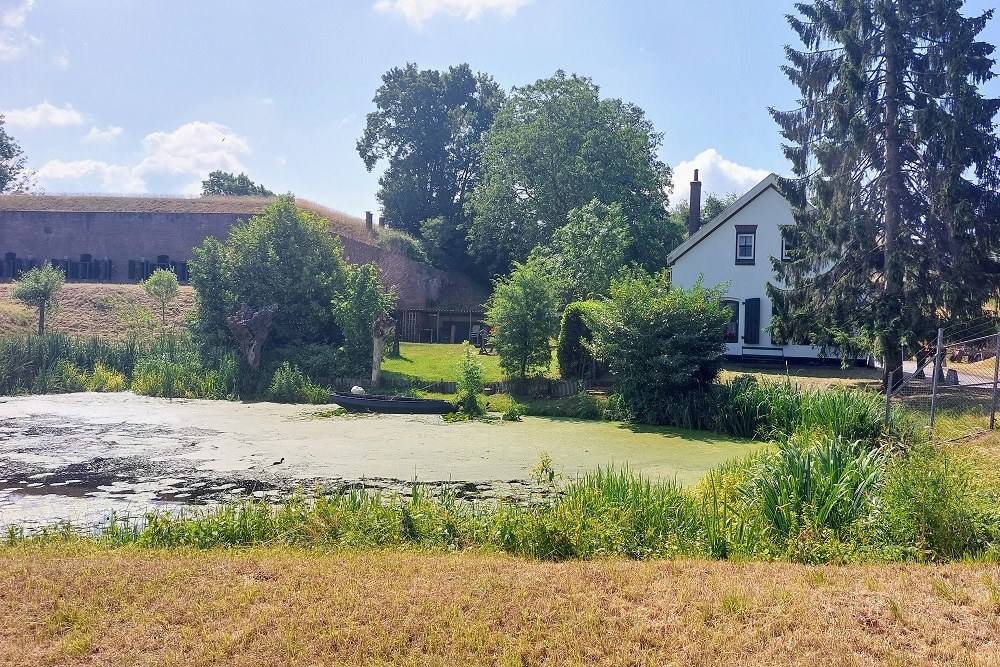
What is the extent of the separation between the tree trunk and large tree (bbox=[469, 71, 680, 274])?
56.4ft

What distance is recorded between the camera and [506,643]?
4488 millimetres

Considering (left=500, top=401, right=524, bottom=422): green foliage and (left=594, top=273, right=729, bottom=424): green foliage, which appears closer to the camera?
(left=594, top=273, right=729, bottom=424): green foliage

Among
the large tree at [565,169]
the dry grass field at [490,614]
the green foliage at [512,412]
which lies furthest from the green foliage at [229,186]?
the dry grass field at [490,614]

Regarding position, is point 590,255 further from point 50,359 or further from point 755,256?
point 50,359

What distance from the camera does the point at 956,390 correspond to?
59.4ft

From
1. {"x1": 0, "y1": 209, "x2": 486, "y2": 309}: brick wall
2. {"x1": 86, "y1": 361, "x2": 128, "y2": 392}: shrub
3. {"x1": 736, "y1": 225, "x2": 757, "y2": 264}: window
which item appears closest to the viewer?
{"x1": 86, "y1": 361, "x2": 128, "y2": 392}: shrub

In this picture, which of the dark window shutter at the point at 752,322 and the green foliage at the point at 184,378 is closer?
the green foliage at the point at 184,378

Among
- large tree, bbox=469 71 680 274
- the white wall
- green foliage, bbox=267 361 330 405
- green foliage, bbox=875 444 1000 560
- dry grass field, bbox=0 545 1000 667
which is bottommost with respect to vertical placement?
dry grass field, bbox=0 545 1000 667

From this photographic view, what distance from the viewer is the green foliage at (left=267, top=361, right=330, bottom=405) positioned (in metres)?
20.3

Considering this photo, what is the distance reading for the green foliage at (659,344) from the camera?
1681 centimetres

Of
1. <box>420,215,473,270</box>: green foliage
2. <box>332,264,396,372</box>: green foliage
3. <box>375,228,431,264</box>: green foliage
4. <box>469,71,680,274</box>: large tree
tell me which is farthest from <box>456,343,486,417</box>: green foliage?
<box>420,215,473,270</box>: green foliage

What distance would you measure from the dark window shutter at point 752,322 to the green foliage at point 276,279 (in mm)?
13759

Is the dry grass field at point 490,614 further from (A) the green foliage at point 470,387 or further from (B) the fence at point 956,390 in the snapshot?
(A) the green foliage at point 470,387

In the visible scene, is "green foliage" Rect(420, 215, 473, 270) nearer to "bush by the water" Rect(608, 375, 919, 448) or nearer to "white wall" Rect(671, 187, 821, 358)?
"white wall" Rect(671, 187, 821, 358)
